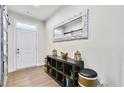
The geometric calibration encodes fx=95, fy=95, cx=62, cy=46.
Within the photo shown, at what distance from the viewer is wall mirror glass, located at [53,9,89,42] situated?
2.20 meters

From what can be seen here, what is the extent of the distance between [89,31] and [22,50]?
3264 millimetres

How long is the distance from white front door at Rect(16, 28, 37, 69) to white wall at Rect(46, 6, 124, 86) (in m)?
2.96

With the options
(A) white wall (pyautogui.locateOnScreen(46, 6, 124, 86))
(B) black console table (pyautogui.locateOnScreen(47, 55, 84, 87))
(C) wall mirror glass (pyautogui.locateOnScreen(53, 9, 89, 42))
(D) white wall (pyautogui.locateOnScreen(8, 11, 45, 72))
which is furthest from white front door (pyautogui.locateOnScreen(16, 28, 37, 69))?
(A) white wall (pyautogui.locateOnScreen(46, 6, 124, 86))

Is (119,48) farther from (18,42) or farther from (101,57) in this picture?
(18,42)

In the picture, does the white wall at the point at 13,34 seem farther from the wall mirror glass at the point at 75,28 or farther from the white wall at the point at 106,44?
the white wall at the point at 106,44

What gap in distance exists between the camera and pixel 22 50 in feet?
14.0

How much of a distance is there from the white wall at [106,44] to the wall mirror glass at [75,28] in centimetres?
13

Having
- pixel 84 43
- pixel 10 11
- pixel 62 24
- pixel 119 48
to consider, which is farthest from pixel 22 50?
pixel 119 48

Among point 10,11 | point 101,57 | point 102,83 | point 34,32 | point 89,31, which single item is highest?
point 10,11

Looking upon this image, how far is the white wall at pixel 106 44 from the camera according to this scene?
4.92ft

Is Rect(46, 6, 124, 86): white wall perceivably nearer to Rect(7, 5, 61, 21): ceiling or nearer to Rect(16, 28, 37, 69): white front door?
Rect(7, 5, 61, 21): ceiling

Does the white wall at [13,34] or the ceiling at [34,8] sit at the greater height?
→ the ceiling at [34,8]

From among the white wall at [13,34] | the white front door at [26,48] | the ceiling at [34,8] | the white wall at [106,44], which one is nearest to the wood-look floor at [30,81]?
the white wall at [13,34]
